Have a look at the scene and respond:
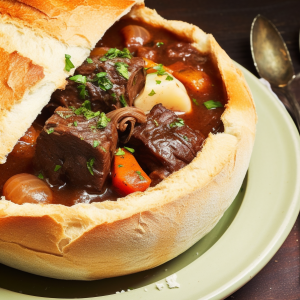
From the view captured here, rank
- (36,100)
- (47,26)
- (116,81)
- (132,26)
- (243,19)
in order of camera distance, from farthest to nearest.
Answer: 1. (243,19)
2. (132,26)
3. (116,81)
4. (47,26)
5. (36,100)

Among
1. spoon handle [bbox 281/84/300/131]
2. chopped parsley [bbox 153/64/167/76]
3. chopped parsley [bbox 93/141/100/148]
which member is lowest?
spoon handle [bbox 281/84/300/131]

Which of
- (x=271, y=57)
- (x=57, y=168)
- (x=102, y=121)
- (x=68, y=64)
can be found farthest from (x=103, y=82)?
(x=271, y=57)

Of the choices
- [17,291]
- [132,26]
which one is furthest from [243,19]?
[17,291]

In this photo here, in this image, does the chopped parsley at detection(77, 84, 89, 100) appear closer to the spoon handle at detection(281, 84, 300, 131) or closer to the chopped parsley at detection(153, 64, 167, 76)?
the chopped parsley at detection(153, 64, 167, 76)

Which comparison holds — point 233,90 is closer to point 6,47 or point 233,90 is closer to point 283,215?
point 283,215

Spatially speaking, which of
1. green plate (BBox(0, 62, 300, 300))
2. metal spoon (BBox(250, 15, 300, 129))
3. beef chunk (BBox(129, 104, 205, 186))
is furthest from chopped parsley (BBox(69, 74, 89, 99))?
metal spoon (BBox(250, 15, 300, 129))

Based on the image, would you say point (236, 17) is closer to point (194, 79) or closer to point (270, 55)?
point (270, 55)

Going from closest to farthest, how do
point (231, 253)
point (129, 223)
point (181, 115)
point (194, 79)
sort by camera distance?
point (129, 223) → point (231, 253) → point (181, 115) → point (194, 79)
